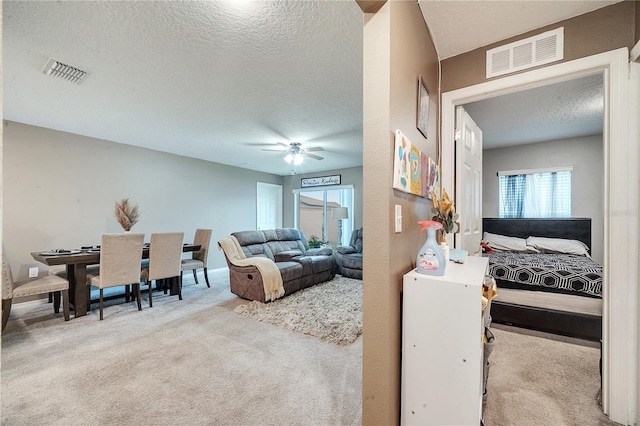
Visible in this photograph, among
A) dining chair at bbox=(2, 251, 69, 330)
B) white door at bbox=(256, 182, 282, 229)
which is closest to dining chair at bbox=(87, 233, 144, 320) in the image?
dining chair at bbox=(2, 251, 69, 330)

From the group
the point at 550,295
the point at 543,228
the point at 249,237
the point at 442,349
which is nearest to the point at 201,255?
the point at 249,237

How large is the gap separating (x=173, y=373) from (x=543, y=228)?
18.2 feet

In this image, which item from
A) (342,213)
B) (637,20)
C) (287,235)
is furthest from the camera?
(342,213)

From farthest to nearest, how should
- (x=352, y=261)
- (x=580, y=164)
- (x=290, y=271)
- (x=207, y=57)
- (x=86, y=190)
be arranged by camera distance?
1. (x=352, y=261)
2. (x=580, y=164)
3. (x=86, y=190)
4. (x=290, y=271)
5. (x=207, y=57)

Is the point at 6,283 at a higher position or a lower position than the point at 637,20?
lower

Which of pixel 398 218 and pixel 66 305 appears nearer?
pixel 398 218

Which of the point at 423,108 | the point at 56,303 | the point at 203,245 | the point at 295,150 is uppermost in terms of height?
the point at 295,150

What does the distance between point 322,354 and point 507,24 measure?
2.91 meters

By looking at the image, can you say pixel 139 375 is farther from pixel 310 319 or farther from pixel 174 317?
pixel 310 319

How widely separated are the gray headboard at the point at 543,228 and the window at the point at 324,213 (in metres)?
2.94

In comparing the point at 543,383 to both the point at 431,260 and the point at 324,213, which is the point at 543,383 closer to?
the point at 431,260

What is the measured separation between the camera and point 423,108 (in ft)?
6.31

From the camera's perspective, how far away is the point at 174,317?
3.36 meters

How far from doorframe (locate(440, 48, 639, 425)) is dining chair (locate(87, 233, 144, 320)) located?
4378 mm
